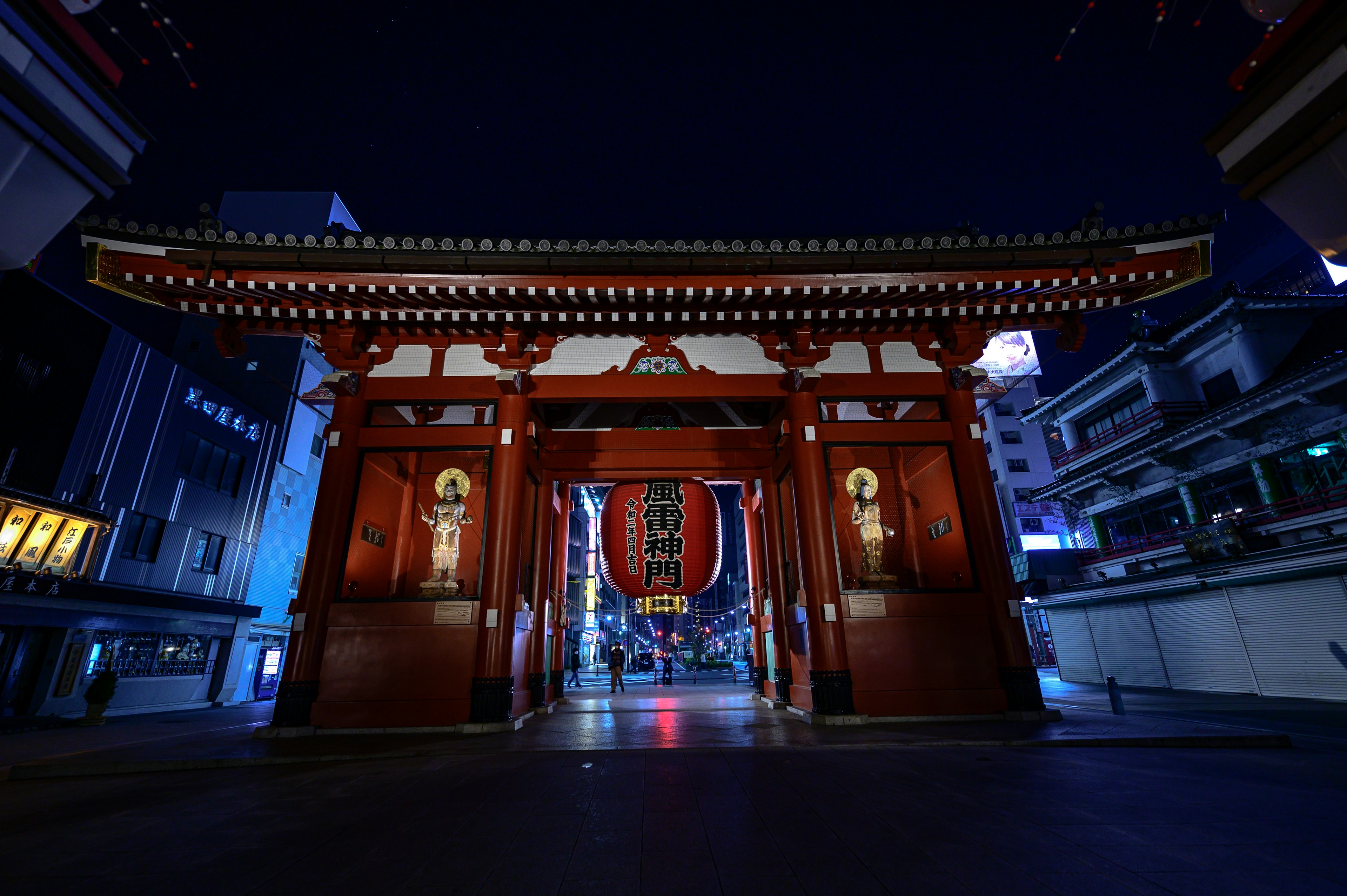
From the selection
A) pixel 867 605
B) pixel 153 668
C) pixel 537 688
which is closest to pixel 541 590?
pixel 537 688

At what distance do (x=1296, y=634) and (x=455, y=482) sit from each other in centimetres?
2046

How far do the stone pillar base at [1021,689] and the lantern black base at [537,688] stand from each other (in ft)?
27.6

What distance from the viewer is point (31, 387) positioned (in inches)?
556

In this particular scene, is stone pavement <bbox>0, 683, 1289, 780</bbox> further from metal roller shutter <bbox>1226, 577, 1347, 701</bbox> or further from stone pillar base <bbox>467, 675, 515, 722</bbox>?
metal roller shutter <bbox>1226, 577, 1347, 701</bbox>

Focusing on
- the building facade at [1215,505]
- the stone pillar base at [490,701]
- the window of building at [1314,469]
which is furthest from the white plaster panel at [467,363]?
the window of building at [1314,469]

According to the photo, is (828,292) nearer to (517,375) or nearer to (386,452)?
(517,375)

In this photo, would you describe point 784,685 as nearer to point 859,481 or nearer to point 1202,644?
point 859,481

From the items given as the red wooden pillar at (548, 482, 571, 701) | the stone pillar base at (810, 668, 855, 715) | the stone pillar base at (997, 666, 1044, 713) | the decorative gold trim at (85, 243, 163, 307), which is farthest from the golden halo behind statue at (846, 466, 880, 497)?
the decorative gold trim at (85, 243, 163, 307)

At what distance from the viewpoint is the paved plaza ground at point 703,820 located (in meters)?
2.87

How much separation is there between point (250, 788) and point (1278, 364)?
91.0ft

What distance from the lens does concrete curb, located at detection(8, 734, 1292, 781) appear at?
6047mm

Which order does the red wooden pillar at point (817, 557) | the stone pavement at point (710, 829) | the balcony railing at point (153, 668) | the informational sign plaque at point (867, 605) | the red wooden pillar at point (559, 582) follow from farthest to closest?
1. the balcony railing at point (153, 668)
2. the red wooden pillar at point (559, 582)
3. the informational sign plaque at point (867, 605)
4. the red wooden pillar at point (817, 557)
5. the stone pavement at point (710, 829)

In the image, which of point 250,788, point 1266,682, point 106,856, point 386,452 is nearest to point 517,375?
point 386,452

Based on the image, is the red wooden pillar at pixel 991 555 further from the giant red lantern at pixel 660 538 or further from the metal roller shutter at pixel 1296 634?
the metal roller shutter at pixel 1296 634
